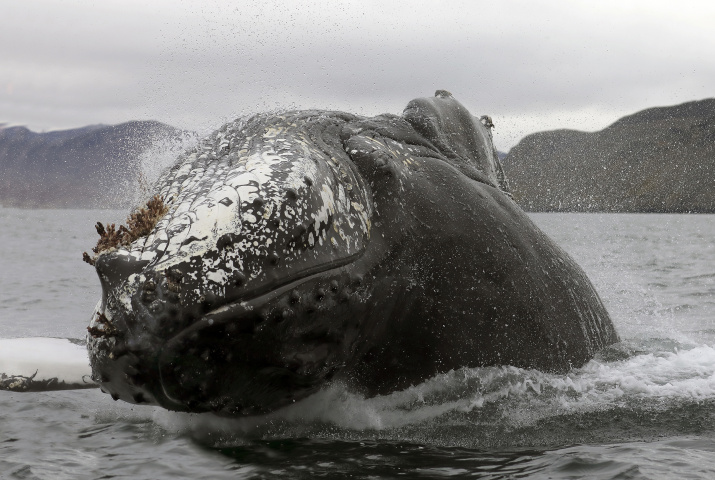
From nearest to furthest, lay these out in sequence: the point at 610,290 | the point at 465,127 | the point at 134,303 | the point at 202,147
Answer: the point at 134,303, the point at 202,147, the point at 465,127, the point at 610,290

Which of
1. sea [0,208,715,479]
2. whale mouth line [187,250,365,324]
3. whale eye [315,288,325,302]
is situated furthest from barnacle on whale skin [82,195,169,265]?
sea [0,208,715,479]

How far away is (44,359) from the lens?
5383 millimetres

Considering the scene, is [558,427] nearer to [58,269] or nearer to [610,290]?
[610,290]

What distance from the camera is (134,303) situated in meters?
3.49

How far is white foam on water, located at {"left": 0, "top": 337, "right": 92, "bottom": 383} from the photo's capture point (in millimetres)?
5277

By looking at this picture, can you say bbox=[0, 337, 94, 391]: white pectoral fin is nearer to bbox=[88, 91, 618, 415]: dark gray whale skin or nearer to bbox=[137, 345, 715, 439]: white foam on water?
bbox=[137, 345, 715, 439]: white foam on water

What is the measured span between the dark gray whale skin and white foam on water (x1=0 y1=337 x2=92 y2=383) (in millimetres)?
1564

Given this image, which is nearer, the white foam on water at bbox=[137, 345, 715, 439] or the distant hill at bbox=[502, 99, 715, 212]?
the white foam on water at bbox=[137, 345, 715, 439]

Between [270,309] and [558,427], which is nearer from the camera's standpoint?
[270,309]

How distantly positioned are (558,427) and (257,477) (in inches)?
69.5

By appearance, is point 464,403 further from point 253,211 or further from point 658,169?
point 658,169

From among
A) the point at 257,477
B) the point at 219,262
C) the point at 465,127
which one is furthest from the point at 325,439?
the point at 465,127

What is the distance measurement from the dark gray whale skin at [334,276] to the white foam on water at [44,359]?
1.56m

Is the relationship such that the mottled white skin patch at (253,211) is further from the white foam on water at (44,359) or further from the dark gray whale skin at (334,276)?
the white foam on water at (44,359)
